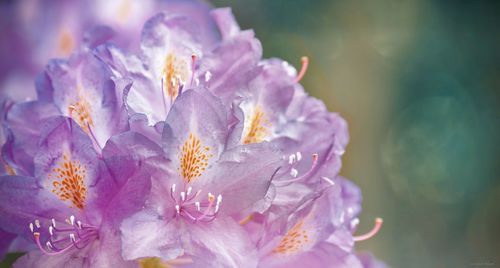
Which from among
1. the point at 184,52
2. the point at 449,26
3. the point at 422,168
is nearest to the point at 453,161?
the point at 422,168

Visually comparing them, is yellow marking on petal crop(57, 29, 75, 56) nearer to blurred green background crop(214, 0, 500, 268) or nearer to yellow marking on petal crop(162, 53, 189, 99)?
yellow marking on petal crop(162, 53, 189, 99)

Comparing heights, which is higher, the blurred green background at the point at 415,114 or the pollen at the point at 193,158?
the pollen at the point at 193,158

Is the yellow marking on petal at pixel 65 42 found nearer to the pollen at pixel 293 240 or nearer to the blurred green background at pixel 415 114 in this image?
the pollen at pixel 293 240

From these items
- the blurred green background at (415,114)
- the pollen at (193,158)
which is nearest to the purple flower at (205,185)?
the pollen at (193,158)

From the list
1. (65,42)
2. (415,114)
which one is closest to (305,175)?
(65,42)

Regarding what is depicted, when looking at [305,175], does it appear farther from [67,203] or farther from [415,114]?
[415,114]

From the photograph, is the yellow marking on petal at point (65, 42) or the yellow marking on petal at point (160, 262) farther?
the yellow marking on petal at point (65, 42)

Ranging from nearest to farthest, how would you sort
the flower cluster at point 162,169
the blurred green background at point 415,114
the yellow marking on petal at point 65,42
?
the flower cluster at point 162,169
the yellow marking on petal at point 65,42
the blurred green background at point 415,114

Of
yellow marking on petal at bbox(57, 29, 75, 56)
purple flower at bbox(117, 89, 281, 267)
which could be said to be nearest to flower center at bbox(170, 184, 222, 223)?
purple flower at bbox(117, 89, 281, 267)
